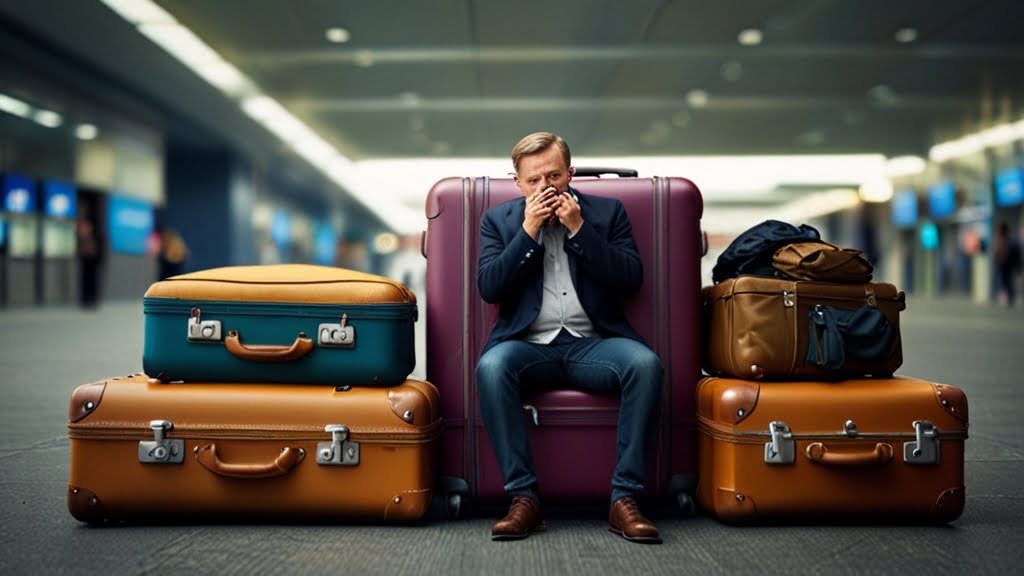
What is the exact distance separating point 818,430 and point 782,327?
0.30 m

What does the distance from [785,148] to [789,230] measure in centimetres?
2110

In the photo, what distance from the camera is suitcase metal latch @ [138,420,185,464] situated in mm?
2352

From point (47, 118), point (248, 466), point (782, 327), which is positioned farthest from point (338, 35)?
point (782, 327)

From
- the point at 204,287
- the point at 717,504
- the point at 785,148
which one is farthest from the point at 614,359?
the point at 785,148

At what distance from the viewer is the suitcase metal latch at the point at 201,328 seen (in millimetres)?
2404

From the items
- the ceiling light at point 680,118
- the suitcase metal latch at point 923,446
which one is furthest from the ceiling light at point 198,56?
the suitcase metal latch at point 923,446

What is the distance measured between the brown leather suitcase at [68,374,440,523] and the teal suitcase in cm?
9

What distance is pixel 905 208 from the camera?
29.0 meters

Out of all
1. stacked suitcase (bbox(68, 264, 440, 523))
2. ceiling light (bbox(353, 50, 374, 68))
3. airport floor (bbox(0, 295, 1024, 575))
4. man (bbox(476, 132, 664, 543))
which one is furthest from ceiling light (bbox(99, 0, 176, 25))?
man (bbox(476, 132, 664, 543))

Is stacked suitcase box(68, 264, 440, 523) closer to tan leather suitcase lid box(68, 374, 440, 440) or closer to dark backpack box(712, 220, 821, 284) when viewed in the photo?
tan leather suitcase lid box(68, 374, 440, 440)

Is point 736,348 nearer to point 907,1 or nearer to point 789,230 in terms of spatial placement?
point 789,230

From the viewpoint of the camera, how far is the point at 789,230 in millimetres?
2609

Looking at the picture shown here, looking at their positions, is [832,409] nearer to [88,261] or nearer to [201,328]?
[201,328]

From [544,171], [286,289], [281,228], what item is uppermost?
[281,228]
